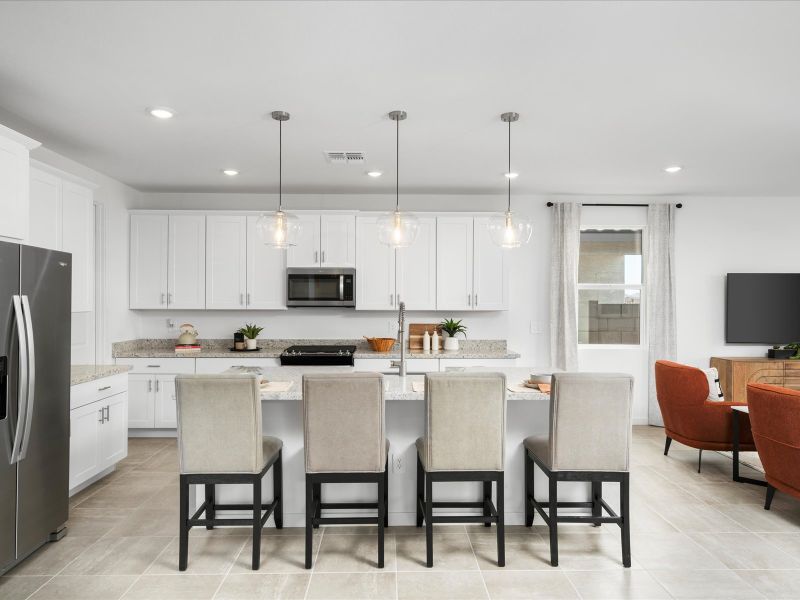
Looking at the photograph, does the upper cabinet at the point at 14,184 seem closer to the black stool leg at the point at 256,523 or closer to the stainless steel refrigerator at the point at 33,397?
the stainless steel refrigerator at the point at 33,397

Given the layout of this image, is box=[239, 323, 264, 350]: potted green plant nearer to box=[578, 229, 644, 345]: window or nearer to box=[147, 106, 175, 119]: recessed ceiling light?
box=[147, 106, 175, 119]: recessed ceiling light

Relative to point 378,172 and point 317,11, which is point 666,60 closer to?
point 317,11

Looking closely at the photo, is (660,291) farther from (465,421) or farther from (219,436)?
(219,436)

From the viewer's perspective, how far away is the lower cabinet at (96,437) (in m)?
3.51

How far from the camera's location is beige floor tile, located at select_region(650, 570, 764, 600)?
7.90 feet

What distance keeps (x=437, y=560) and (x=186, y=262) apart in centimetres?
403

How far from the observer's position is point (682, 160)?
4301 millimetres

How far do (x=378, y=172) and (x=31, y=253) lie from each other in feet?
9.32

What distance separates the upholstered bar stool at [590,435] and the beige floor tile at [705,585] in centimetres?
21

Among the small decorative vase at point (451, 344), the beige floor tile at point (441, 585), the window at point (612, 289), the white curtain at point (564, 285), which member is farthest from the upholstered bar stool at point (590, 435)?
the window at point (612, 289)

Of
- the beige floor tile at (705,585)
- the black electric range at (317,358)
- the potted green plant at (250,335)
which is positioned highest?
the potted green plant at (250,335)

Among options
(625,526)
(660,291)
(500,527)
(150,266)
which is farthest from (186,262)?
(660,291)

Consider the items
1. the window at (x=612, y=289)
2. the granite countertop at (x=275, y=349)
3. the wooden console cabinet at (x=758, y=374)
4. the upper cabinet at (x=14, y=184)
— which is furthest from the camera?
the window at (x=612, y=289)

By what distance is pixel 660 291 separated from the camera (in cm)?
562
